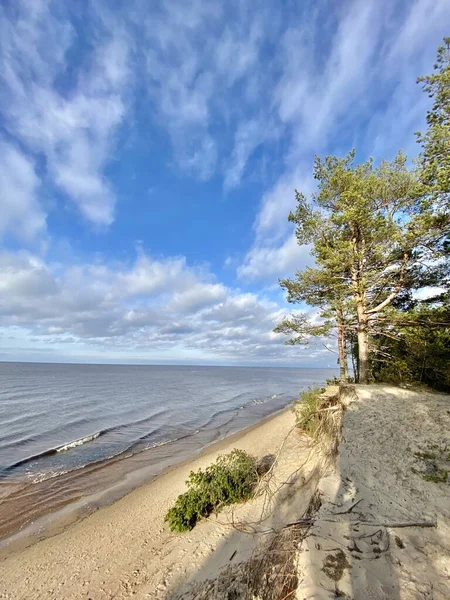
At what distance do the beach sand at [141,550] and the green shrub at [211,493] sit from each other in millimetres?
236

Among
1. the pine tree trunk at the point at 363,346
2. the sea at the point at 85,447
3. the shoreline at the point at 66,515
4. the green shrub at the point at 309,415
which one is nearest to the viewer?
the shoreline at the point at 66,515

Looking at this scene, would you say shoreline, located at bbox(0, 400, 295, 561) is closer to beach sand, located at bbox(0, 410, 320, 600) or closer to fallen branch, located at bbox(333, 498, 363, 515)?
beach sand, located at bbox(0, 410, 320, 600)

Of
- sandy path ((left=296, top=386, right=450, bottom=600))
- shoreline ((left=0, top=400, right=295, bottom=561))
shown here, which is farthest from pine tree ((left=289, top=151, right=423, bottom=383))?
shoreline ((left=0, top=400, right=295, bottom=561))

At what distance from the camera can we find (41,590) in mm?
6445

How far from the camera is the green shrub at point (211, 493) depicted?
762cm

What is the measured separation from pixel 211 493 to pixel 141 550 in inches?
81.7

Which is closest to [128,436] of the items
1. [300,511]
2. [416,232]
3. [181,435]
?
[181,435]

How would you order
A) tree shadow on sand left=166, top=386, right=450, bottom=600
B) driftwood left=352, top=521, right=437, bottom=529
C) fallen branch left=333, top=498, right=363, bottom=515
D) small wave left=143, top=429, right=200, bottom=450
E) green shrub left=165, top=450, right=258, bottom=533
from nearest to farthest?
1. tree shadow on sand left=166, top=386, right=450, bottom=600
2. driftwood left=352, top=521, right=437, bottom=529
3. fallen branch left=333, top=498, right=363, bottom=515
4. green shrub left=165, top=450, right=258, bottom=533
5. small wave left=143, top=429, right=200, bottom=450

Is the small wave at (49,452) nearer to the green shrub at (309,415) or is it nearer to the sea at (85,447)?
the sea at (85,447)

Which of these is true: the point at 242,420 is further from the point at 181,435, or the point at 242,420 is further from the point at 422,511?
the point at 422,511

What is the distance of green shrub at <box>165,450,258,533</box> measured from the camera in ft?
25.0

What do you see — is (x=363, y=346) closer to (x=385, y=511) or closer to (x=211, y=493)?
(x=385, y=511)

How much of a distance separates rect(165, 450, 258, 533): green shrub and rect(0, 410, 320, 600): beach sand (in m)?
0.24

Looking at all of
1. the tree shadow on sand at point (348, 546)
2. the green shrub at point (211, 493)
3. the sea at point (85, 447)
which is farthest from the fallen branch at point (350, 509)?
the sea at point (85, 447)
